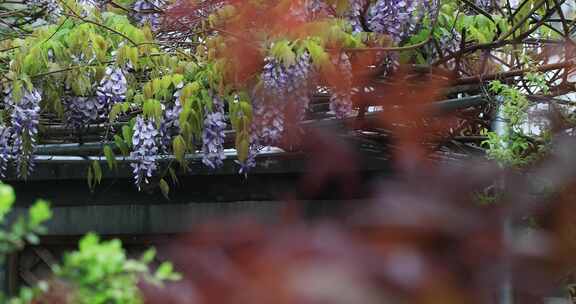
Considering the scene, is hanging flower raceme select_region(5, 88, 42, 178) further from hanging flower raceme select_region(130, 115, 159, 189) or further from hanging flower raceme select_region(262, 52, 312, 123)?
hanging flower raceme select_region(262, 52, 312, 123)

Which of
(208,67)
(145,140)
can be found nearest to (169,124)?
(145,140)

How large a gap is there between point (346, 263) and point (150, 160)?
3.13 metres

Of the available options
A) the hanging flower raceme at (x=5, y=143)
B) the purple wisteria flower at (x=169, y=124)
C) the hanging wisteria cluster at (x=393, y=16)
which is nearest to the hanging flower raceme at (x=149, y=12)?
the purple wisteria flower at (x=169, y=124)

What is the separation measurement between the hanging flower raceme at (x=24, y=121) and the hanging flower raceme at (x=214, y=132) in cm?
87

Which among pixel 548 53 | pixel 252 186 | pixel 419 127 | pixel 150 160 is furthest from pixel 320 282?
pixel 252 186

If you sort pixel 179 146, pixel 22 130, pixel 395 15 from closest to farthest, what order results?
pixel 395 15, pixel 179 146, pixel 22 130

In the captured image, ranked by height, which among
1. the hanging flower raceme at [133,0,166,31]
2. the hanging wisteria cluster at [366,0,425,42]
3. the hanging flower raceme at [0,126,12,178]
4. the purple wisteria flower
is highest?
the hanging flower raceme at [133,0,166,31]

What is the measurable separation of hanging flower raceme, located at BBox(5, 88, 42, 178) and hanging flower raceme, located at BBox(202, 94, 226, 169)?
2.84 ft

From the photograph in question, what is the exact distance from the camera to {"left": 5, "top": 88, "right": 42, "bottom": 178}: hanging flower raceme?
12.2ft

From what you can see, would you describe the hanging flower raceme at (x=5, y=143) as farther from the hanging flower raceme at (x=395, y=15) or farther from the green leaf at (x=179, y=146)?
the hanging flower raceme at (x=395, y=15)

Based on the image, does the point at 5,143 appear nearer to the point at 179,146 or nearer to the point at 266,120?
the point at 179,146

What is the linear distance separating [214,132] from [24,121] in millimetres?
983

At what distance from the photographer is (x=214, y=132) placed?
3.74 metres

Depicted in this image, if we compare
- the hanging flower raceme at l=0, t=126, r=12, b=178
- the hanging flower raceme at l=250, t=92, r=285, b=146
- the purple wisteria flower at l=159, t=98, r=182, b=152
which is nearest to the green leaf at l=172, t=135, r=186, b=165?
the purple wisteria flower at l=159, t=98, r=182, b=152
